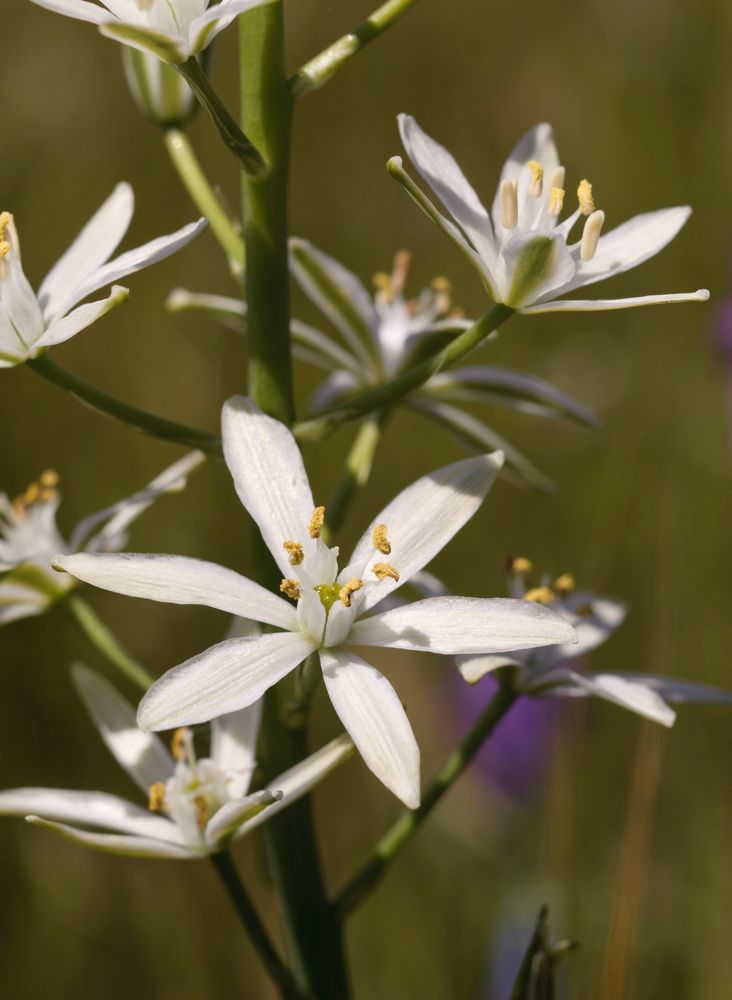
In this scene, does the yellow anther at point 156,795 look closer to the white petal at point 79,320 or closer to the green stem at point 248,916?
the green stem at point 248,916

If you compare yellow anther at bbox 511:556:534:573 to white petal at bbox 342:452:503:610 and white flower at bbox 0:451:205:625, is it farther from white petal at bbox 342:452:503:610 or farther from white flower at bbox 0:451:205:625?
white flower at bbox 0:451:205:625

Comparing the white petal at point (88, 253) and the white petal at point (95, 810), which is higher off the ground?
the white petal at point (88, 253)

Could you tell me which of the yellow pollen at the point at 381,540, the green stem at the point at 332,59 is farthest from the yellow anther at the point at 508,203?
the yellow pollen at the point at 381,540

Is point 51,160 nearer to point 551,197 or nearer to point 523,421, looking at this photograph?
point 523,421

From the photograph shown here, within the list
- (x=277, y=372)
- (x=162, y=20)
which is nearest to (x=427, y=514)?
(x=277, y=372)

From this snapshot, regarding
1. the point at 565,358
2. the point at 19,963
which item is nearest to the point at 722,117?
the point at 565,358
